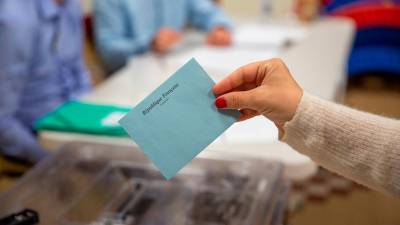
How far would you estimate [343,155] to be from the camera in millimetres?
615

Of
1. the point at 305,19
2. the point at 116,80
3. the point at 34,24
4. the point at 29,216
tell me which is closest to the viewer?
the point at 29,216

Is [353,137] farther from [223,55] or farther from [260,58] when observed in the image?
[223,55]

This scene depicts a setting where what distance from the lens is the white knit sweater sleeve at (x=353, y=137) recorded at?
1.95ft

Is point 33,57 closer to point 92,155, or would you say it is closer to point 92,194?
point 92,155

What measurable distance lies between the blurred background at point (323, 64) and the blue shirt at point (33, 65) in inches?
2.6

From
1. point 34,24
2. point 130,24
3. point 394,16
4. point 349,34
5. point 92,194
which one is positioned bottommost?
point 394,16

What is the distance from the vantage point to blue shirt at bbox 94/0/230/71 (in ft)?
5.20

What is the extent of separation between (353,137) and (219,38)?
41.9 inches

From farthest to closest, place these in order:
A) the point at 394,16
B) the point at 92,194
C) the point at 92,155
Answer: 1. the point at 394,16
2. the point at 92,155
3. the point at 92,194

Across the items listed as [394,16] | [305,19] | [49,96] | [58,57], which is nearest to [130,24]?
[58,57]

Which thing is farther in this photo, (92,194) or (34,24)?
(34,24)

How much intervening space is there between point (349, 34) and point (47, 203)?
132 centimetres

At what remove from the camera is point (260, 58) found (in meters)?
1.31

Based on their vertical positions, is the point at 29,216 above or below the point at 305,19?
above
